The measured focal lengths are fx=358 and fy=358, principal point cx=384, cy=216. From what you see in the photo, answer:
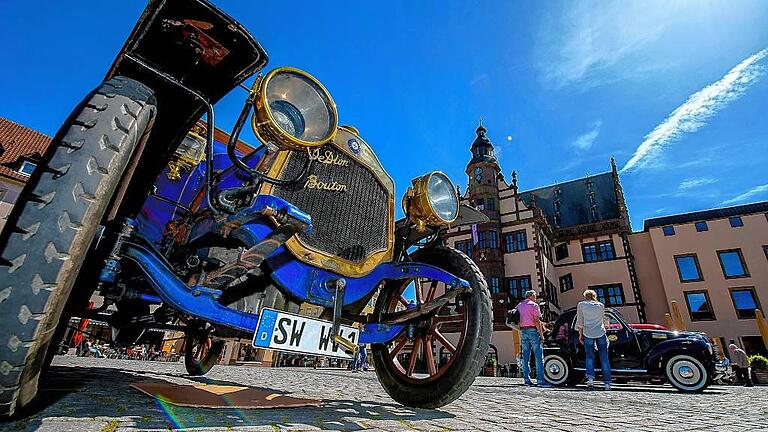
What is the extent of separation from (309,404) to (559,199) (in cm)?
3753

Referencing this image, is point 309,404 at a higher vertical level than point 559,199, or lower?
lower

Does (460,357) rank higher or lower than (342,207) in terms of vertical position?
lower

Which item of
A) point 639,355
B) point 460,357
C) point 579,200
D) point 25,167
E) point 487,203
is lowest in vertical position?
point 460,357

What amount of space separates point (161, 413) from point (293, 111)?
180 cm

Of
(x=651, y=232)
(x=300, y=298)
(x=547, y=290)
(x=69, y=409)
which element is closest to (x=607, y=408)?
(x=300, y=298)

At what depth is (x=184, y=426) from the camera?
1619 millimetres

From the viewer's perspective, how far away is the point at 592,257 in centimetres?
2869

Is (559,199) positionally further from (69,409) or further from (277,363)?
(69,409)

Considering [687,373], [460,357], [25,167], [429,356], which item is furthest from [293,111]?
[25,167]

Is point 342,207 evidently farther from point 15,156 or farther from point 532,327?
point 15,156

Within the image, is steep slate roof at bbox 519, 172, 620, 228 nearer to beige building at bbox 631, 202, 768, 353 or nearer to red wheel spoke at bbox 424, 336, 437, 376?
beige building at bbox 631, 202, 768, 353

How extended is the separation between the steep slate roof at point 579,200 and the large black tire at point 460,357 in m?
33.8

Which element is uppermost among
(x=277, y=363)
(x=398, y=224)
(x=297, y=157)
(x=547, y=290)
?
(x=547, y=290)

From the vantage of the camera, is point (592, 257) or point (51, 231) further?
point (592, 257)
